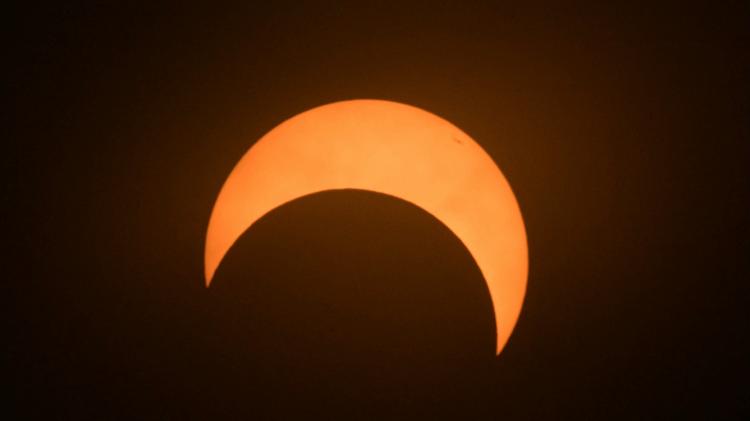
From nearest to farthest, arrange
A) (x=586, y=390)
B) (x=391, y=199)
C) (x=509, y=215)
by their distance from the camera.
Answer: (x=391, y=199)
(x=509, y=215)
(x=586, y=390)

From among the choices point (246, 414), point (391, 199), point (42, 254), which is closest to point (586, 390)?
point (391, 199)

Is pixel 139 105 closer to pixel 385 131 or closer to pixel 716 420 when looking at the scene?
pixel 385 131

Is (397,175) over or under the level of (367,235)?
over

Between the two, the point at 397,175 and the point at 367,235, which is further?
the point at 397,175
